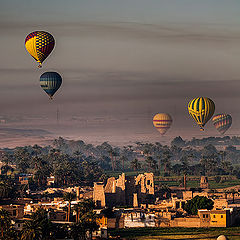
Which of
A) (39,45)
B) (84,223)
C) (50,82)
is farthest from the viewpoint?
(50,82)

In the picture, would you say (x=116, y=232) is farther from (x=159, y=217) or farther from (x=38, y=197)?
(x=38, y=197)

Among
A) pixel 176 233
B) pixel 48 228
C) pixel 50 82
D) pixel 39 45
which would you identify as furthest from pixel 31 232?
pixel 50 82

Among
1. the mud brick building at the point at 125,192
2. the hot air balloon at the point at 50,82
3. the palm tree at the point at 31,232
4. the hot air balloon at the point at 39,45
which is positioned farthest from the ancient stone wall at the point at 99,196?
the palm tree at the point at 31,232

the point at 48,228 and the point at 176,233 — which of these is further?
the point at 176,233

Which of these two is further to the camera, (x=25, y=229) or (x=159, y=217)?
(x=159, y=217)

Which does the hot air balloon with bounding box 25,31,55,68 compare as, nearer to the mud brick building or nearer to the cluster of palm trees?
the mud brick building

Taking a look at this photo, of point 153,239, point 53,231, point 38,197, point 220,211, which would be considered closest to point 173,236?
point 153,239

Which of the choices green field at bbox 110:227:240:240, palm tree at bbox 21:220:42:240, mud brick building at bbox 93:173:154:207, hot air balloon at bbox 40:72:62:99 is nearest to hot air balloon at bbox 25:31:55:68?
hot air balloon at bbox 40:72:62:99

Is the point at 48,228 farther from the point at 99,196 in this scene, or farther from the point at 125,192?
the point at 125,192
